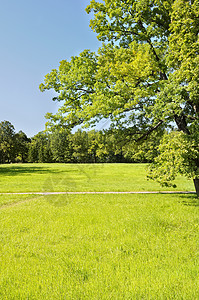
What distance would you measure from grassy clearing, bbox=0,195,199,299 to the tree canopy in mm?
3260

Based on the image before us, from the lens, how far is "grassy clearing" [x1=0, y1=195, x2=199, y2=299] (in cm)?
351

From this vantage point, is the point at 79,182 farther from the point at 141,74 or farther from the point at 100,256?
the point at 100,256

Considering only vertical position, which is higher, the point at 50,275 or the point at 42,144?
the point at 42,144

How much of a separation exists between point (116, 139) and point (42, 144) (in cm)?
7643

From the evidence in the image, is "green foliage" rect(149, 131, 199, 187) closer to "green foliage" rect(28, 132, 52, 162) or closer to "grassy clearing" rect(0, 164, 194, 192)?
"grassy clearing" rect(0, 164, 194, 192)

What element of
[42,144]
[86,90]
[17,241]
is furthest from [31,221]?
[42,144]

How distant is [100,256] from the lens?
15.4 ft

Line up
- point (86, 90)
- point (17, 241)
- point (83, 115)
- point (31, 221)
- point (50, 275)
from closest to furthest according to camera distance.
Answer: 1. point (50, 275)
2. point (17, 241)
3. point (31, 221)
4. point (83, 115)
5. point (86, 90)

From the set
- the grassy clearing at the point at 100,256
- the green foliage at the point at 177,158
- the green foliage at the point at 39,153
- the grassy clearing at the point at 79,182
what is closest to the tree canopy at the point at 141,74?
the green foliage at the point at 177,158

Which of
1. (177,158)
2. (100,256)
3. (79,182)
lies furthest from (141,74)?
(79,182)

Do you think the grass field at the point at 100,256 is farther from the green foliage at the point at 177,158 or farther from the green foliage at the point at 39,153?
the green foliage at the point at 39,153

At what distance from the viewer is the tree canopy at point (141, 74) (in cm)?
857

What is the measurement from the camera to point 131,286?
11.6ft

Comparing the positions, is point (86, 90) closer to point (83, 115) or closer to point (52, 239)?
point (83, 115)
